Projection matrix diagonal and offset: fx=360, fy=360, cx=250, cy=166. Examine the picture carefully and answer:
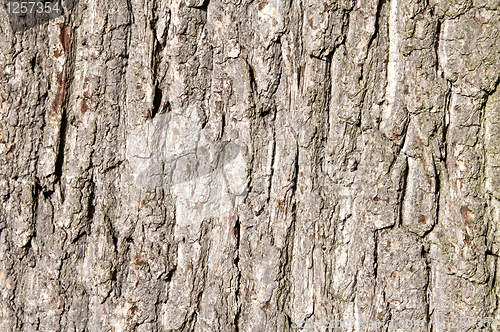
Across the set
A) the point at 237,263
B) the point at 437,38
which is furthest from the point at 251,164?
the point at 437,38

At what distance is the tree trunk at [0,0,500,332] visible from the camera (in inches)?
51.8

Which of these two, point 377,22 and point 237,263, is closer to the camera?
point 377,22

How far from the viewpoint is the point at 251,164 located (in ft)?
4.46

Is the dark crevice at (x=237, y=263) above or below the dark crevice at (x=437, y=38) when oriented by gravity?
below

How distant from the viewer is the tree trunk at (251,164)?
1316mm

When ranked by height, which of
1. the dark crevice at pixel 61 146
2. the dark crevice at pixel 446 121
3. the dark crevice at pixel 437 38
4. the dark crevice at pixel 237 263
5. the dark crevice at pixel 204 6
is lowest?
the dark crevice at pixel 237 263

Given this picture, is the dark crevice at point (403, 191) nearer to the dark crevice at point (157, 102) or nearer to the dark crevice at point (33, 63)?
the dark crevice at point (157, 102)

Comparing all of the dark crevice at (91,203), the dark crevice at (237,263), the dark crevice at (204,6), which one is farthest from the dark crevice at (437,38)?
the dark crevice at (91,203)

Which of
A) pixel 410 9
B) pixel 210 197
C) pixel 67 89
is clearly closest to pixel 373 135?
pixel 410 9

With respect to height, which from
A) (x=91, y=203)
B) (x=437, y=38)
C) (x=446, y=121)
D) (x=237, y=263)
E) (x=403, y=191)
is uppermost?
(x=437, y=38)

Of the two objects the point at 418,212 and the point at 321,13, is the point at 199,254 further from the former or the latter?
the point at 321,13

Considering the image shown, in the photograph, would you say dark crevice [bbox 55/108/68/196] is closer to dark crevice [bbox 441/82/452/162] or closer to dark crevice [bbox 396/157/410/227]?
dark crevice [bbox 396/157/410/227]

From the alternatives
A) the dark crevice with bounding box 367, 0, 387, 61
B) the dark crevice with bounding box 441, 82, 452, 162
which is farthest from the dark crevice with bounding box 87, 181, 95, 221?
the dark crevice with bounding box 441, 82, 452, 162

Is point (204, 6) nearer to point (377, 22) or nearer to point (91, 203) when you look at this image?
point (377, 22)
